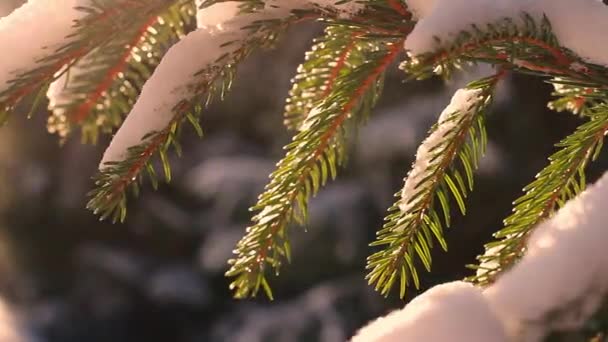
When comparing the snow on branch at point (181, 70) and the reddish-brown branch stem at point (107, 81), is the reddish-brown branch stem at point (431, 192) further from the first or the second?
the reddish-brown branch stem at point (107, 81)

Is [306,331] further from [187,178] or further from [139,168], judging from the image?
[139,168]

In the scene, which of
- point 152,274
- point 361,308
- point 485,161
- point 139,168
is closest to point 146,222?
point 152,274

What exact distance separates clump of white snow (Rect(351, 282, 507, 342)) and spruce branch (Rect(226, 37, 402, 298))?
390mm

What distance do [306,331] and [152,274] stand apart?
1086 mm

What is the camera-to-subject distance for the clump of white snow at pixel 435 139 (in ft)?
2.63

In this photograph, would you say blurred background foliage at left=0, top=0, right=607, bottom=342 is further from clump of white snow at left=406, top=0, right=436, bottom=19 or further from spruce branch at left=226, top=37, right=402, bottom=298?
clump of white snow at left=406, top=0, right=436, bottom=19

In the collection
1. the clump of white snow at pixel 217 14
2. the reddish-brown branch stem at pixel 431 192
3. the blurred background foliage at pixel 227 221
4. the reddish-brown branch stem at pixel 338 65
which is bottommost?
the blurred background foliage at pixel 227 221

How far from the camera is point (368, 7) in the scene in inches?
27.5

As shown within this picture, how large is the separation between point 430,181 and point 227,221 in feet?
10.8

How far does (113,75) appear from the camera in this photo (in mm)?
618

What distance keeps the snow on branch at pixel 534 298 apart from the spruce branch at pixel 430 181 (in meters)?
0.40

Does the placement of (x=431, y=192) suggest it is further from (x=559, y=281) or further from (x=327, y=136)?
(x=559, y=281)

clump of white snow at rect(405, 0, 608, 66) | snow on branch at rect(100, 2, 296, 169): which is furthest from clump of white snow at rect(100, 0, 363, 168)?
clump of white snow at rect(405, 0, 608, 66)

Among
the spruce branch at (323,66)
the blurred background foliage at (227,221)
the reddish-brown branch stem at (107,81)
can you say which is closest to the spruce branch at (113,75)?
the reddish-brown branch stem at (107,81)
